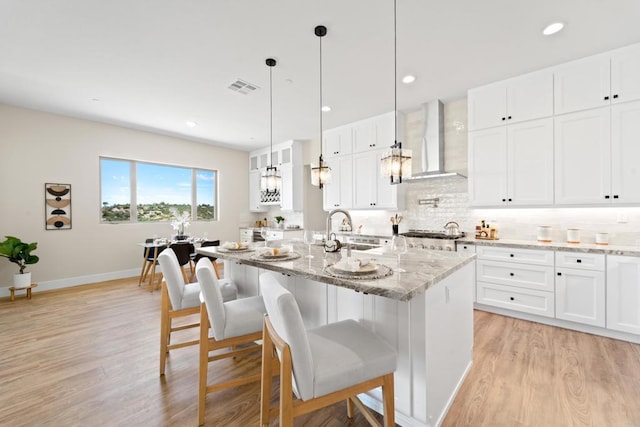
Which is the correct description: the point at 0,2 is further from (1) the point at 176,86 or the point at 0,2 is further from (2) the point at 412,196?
(2) the point at 412,196

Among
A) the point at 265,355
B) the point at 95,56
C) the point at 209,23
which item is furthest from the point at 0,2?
the point at 265,355

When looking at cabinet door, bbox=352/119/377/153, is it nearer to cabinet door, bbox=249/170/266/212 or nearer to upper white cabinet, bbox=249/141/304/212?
upper white cabinet, bbox=249/141/304/212

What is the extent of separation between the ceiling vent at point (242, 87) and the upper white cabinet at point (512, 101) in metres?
2.87

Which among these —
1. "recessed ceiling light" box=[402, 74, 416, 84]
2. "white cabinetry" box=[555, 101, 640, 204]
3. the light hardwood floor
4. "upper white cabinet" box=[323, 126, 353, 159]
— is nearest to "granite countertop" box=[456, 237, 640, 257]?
"white cabinetry" box=[555, 101, 640, 204]

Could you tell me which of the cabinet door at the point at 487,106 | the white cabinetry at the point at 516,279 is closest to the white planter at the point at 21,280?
the white cabinetry at the point at 516,279

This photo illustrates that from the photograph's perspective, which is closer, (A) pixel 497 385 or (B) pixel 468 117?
(A) pixel 497 385

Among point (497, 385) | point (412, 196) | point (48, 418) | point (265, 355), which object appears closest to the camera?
point (265, 355)

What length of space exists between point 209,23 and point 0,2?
5.01 ft

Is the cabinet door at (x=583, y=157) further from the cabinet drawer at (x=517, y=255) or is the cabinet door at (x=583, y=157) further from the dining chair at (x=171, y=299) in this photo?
the dining chair at (x=171, y=299)

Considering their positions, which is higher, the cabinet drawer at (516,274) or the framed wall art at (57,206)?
the framed wall art at (57,206)

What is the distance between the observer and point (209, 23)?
7.78 ft

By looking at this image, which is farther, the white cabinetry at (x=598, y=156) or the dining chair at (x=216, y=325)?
the white cabinetry at (x=598, y=156)

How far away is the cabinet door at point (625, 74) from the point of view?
8.82 ft

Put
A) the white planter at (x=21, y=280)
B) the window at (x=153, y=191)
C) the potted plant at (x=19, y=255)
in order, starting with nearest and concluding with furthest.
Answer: the potted plant at (x=19, y=255) < the white planter at (x=21, y=280) < the window at (x=153, y=191)
